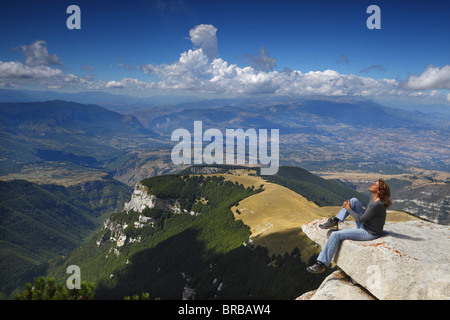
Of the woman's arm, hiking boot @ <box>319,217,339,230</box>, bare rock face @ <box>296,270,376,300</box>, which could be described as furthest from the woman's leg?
bare rock face @ <box>296,270,376,300</box>

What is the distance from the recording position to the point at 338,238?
71.5ft

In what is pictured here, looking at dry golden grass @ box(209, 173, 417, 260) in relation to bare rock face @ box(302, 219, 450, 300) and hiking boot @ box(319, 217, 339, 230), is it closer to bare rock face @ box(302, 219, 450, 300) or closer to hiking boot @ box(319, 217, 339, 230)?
hiking boot @ box(319, 217, 339, 230)

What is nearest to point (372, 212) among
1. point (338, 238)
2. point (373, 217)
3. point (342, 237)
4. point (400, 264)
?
point (373, 217)

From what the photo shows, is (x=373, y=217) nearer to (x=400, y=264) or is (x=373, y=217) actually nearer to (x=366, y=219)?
(x=366, y=219)

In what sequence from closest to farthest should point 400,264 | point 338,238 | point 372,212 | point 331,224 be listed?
point 400,264, point 372,212, point 338,238, point 331,224

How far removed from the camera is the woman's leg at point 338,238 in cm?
2142

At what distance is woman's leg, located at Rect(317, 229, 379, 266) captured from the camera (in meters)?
21.4

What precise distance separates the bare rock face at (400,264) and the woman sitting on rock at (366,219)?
64 centimetres

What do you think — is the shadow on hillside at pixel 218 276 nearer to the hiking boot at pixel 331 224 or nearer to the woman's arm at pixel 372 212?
the hiking boot at pixel 331 224

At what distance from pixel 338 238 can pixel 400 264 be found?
446 cm

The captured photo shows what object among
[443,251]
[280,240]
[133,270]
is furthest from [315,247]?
[133,270]

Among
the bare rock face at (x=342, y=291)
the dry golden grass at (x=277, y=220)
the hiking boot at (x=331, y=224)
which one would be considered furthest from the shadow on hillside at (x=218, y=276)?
the hiking boot at (x=331, y=224)
